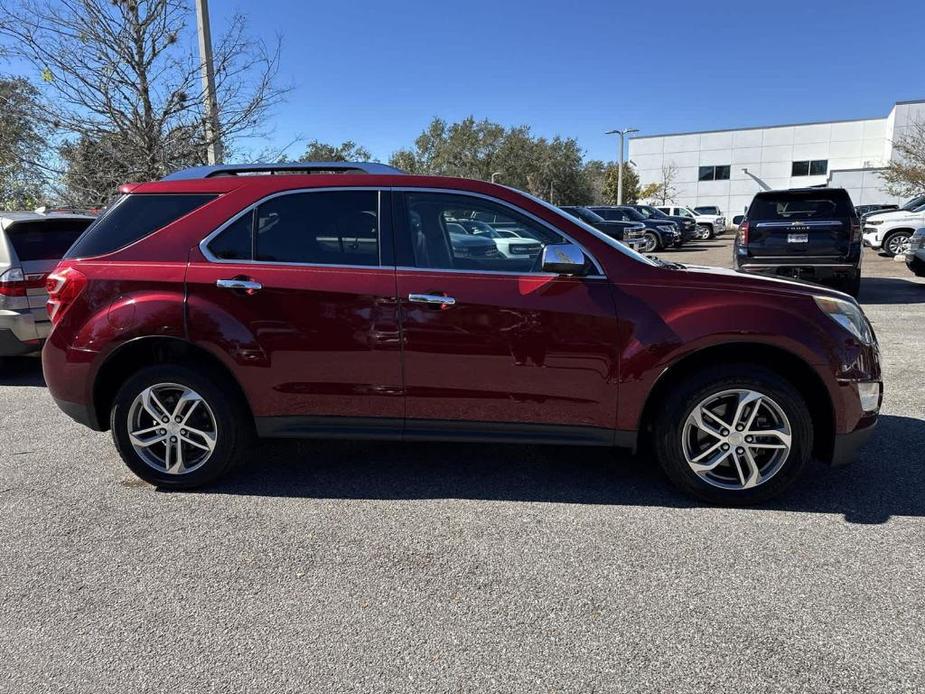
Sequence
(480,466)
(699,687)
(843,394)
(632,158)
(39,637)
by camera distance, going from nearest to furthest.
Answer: (699,687), (39,637), (843,394), (480,466), (632,158)

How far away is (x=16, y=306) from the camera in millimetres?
6016

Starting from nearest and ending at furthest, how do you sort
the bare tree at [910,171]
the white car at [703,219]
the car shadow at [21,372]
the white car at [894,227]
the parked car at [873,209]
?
the car shadow at [21,372] → the white car at [894,227] → the parked car at [873,209] → the bare tree at [910,171] → the white car at [703,219]

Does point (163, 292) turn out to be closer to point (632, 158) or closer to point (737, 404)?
point (737, 404)

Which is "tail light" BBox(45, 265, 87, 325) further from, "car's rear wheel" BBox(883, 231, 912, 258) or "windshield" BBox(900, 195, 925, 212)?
"windshield" BBox(900, 195, 925, 212)

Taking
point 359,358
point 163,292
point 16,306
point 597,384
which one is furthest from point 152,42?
point 597,384

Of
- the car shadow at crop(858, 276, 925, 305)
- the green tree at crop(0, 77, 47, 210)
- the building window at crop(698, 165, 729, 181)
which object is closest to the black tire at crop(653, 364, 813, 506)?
the car shadow at crop(858, 276, 925, 305)

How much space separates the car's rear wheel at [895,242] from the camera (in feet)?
57.3

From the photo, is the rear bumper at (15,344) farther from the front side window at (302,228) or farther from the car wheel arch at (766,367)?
the car wheel arch at (766,367)

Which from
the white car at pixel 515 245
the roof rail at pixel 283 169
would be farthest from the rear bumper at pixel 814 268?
the roof rail at pixel 283 169

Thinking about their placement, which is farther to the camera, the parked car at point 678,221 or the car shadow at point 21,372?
the parked car at point 678,221

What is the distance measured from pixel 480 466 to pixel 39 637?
2.46 metres

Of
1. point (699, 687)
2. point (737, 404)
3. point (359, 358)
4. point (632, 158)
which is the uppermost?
point (632, 158)

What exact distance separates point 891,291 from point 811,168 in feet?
146

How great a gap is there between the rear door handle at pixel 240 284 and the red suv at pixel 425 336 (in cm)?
1
